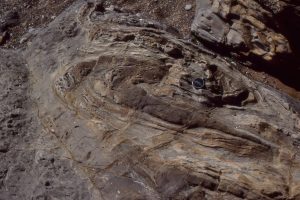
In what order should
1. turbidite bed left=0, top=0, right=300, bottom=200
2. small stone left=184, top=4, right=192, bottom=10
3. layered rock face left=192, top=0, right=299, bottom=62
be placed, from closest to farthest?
1. turbidite bed left=0, top=0, right=300, bottom=200
2. layered rock face left=192, top=0, right=299, bottom=62
3. small stone left=184, top=4, right=192, bottom=10

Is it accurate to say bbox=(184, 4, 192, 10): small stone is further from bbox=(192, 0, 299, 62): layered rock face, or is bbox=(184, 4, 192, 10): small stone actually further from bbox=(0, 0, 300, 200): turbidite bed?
bbox=(0, 0, 300, 200): turbidite bed

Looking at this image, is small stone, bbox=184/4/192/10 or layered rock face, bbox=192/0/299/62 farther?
small stone, bbox=184/4/192/10

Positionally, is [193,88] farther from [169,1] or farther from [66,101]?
[169,1]

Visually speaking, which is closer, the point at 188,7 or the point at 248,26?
the point at 248,26

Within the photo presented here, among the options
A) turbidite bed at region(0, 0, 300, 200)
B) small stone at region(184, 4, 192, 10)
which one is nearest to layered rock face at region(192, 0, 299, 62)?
turbidite bed at region(0, 0, 300, 200)

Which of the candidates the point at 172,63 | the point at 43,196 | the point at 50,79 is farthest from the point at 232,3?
the point at 43,196

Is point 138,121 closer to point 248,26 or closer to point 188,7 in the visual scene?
point 248,26

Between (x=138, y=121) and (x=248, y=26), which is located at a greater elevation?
(x=248, y=26)

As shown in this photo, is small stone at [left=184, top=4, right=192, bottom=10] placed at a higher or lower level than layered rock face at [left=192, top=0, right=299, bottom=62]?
lower

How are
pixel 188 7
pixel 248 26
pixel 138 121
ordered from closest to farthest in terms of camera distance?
pixel 138 121, pixel 248 26, pixel 188 7

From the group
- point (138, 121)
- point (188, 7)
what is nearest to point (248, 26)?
point (188, 7)
